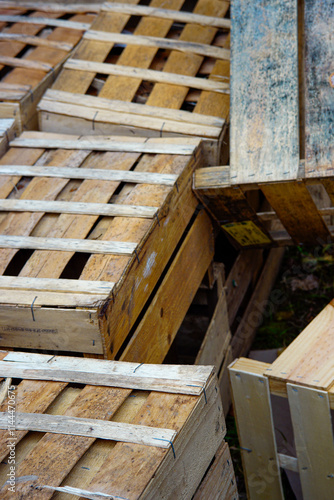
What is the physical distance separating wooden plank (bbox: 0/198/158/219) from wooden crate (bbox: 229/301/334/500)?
Answer: 85 cm

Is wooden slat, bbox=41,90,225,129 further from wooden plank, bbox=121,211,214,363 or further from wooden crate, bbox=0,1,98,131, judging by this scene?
Result: wooden plank, bbox=121,211,214,363

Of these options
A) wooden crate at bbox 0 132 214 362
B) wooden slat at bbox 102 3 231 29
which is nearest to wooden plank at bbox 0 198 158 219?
wooden crate at bbox 0 132 214 362

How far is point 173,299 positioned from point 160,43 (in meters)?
1.88

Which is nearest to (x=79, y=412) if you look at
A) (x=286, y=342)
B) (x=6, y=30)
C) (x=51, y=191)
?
(x=51, y=191)

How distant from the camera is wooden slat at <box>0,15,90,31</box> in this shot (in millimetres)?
4125

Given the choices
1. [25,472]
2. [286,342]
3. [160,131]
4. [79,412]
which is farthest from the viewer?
[286,342]

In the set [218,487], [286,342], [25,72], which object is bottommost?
[286,342]

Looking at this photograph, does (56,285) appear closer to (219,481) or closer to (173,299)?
(173,299)

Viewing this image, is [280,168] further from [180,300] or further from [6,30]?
[6,30]

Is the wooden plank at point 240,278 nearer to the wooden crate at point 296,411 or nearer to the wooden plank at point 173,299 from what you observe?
the wooden plank at point 173,299

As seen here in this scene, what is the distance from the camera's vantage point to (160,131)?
3.27 metres

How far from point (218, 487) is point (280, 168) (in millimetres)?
1554

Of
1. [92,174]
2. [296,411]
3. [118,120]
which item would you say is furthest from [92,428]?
[118,120]

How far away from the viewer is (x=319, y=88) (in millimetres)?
2832
